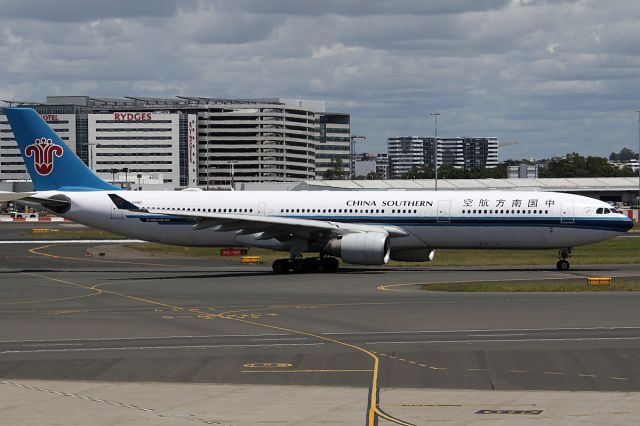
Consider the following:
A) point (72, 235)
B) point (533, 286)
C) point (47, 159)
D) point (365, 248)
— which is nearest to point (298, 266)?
point (365, 248)

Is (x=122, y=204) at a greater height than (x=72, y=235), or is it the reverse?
(x=122, y=204)

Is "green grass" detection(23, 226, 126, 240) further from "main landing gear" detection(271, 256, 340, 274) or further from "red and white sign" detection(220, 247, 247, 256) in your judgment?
"main landing gear" detection(271, 256, 340, 274)

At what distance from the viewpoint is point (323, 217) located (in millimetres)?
60781

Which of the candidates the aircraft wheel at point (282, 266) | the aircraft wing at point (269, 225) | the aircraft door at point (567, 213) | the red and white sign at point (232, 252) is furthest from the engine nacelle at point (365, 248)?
the red and white sign at point (232, 252)

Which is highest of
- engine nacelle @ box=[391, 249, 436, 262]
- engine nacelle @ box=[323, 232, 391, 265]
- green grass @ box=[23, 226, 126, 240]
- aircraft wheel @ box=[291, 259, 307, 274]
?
engine nacelle @ box=[323, 232, 391, 265]

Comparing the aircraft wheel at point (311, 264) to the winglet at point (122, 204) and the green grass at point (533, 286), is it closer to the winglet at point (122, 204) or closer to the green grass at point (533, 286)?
the winglet at point (122, 204)

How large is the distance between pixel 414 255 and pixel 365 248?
17.1 feet

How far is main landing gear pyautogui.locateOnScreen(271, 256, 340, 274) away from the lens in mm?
59875

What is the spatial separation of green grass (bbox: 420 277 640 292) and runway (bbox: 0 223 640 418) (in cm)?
147

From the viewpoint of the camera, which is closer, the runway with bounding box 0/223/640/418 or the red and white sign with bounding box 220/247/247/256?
the runway with bounding box 0/223/640/418

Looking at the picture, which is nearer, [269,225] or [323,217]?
[269,225]

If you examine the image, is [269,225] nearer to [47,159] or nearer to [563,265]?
[47,159]

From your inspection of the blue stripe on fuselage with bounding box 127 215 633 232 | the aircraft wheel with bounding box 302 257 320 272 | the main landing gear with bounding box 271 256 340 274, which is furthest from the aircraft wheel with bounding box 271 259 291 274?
the blue stripe on fuselage with bounding box 127 215 633 232

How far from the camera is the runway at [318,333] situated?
26578mm
